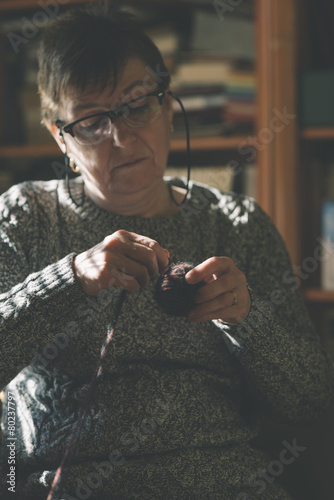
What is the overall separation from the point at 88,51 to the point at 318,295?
1.12 metres

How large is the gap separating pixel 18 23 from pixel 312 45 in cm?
105

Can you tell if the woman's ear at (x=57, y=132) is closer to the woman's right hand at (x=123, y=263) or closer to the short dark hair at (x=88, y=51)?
the short dark hair at (x=88, y=51)

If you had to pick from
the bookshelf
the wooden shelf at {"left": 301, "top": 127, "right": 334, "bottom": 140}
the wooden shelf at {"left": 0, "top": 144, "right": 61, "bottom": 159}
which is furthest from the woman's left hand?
the wooden shelf at {"left": 0, "top": 144, "right": 61, "bottom": 159}

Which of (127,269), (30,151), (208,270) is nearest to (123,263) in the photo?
(127,269)

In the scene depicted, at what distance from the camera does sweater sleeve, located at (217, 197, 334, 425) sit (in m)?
0.95

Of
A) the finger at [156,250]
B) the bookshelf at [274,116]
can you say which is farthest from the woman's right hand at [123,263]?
the bookshelf at [274,116]

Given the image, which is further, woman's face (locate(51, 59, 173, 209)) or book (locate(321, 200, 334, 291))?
book (locate(321, 200, 334, 291))

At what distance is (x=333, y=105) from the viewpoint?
1.66m

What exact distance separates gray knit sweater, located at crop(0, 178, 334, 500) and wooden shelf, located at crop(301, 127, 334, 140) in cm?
67

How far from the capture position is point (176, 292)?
0.81 meters

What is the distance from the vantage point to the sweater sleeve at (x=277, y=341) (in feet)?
3.10

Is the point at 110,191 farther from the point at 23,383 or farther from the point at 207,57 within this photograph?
the point at 207,57

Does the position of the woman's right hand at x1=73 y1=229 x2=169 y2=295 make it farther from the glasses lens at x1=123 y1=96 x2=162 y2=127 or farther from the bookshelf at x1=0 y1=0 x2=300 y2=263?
the bookshelf at x1=0 y1=0 x2=300 y2=263

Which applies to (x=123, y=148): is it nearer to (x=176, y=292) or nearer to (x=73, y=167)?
(x=73, y=167)
